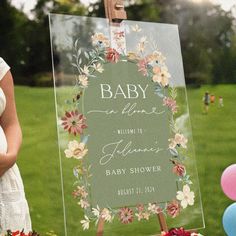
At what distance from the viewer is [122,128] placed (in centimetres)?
260

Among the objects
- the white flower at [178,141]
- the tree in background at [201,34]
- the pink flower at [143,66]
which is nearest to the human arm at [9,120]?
the pink flower at [143,66]

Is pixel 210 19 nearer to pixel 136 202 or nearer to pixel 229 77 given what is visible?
pixel 229 77

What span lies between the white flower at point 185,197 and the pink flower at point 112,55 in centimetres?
72

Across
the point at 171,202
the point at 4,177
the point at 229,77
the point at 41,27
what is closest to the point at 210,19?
the point at 229,77

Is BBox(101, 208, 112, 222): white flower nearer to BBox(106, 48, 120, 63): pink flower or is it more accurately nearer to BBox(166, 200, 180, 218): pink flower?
BBox(166, 200, 180, 218): pink flower

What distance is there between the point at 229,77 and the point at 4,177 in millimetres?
3316

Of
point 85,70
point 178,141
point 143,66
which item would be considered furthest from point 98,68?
point 178,141

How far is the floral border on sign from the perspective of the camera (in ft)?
8.06

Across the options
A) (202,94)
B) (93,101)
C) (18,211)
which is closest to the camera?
(18,211)

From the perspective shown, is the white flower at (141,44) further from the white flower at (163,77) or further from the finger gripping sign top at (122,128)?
the white flower at (163,77)

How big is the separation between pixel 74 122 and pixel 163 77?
0.56 metres

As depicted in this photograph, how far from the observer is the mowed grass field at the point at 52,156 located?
3961mm

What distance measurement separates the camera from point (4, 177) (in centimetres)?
202

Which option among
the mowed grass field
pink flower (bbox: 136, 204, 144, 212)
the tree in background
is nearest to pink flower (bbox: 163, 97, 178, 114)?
pink flower (bbox: 136, 204, 144, 212)
